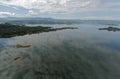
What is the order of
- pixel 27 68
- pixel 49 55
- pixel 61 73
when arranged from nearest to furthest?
pixel 61 73 → pixel 27 68 → pixel 49 55

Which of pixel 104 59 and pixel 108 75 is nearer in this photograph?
pixel 108 75

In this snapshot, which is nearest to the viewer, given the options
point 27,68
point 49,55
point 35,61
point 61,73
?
point 61,73

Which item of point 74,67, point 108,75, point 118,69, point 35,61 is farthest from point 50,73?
point 118,69

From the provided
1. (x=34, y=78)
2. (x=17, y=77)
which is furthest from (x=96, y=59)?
(x=17, y=77)

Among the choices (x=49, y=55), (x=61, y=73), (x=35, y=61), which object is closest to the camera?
(x=61, y=73)

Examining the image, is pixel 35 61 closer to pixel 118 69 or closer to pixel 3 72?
pixel 3 72

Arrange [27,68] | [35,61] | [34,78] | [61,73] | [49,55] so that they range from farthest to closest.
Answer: [49,55], [35,61], [27,68], [61,73], [34,78]

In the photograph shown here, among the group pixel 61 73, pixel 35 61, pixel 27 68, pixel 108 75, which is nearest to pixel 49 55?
pixel 35 61

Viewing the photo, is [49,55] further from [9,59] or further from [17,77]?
[17,77]

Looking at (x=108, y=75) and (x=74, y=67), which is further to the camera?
(x=74, y=67)
